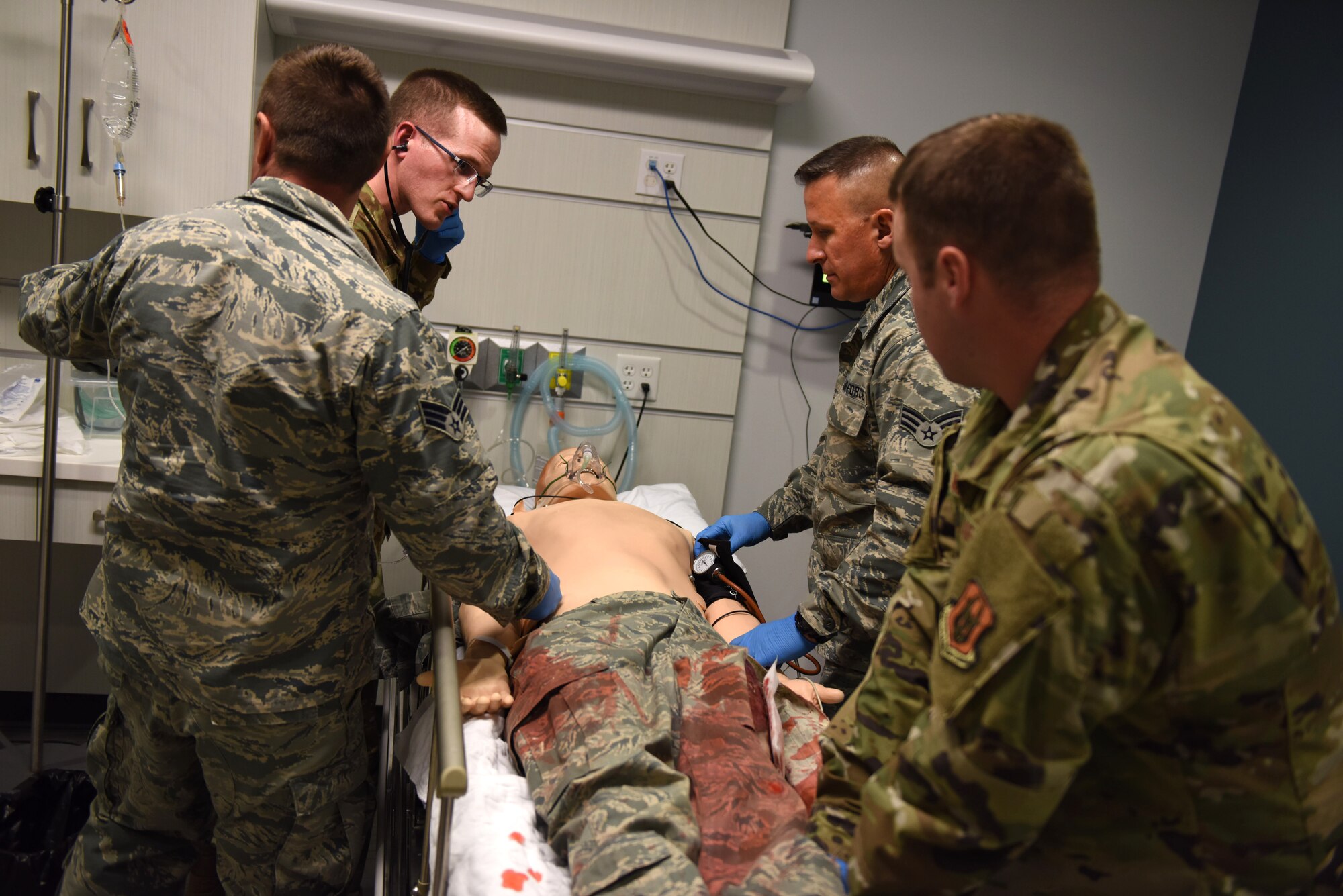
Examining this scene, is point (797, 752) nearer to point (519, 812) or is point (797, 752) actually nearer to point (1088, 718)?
point (519, 812)

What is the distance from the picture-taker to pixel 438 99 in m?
1.84

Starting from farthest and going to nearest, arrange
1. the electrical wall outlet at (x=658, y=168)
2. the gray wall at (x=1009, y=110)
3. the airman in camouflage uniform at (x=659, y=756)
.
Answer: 1. the gray wall at (x=1009, y=110)
2. the electrical wall outlet at (x=658, y=168)
3. the airman in camouflage uniform at (x=659, y=756)

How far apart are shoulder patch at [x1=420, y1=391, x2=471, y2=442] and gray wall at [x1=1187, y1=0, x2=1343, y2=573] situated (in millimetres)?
2467

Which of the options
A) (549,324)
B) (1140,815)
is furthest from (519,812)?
(549,324)

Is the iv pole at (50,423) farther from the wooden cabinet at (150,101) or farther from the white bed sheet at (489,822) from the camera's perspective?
the white bed sheet at (489,822)

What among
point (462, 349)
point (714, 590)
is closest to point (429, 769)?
point (714, 590)

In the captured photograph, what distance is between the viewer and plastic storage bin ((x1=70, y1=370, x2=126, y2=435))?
2367 mm

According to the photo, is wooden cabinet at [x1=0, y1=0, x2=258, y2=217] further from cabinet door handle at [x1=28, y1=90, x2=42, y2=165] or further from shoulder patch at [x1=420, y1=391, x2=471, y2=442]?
shoulder patch at [x1=420, y1=391, x2=471, y2=442]

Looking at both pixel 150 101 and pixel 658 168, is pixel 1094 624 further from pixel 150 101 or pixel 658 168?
pixel 150 101

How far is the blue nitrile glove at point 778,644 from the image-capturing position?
5.48 feet

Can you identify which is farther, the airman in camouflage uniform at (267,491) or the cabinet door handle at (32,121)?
the cabinet door handle at (32,121)

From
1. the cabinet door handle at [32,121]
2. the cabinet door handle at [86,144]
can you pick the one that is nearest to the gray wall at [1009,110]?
the cabinet door handle at [86,144]

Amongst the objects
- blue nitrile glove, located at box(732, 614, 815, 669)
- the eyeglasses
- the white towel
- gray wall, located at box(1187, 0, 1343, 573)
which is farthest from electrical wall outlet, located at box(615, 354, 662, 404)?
gray wall, located at box(1187, 0, 1343, 573)

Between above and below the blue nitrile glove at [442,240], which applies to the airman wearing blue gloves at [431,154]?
above
